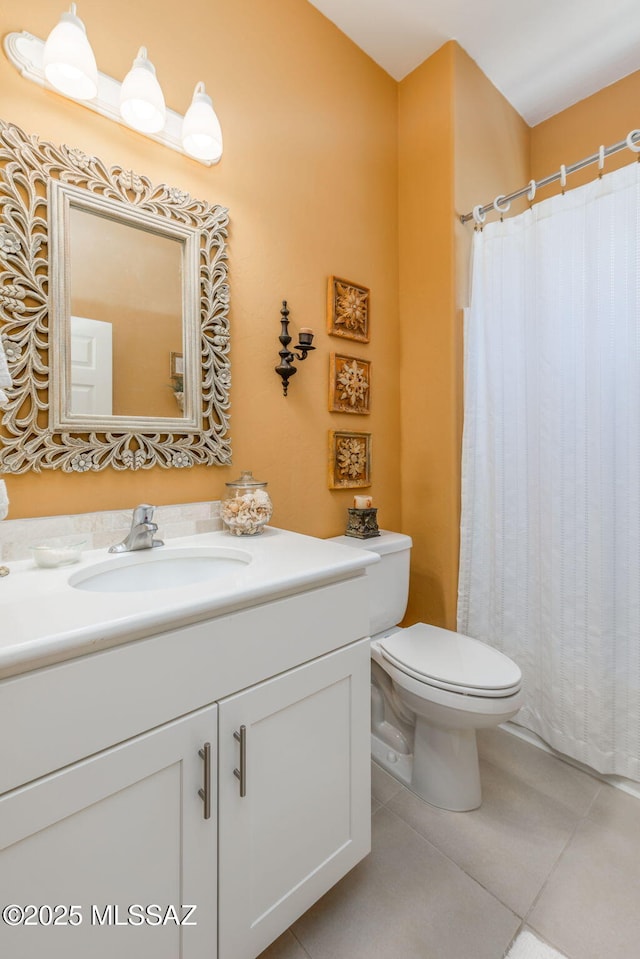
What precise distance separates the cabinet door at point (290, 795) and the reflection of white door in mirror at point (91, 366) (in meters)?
0.82

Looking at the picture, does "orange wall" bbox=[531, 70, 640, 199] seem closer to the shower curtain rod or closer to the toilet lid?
the shower curtain rod

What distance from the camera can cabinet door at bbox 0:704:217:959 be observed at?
1.91 feet

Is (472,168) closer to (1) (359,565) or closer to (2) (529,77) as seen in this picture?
(2) (529,77)

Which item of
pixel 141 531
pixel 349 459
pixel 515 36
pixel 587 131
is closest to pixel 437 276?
pixel 349 459

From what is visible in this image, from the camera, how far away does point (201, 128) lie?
1224 mm

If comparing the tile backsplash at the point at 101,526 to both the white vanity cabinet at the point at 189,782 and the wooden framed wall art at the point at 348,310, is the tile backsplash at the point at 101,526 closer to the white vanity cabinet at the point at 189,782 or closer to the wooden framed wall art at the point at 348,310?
the white vanity cabinet at the point at 189,782

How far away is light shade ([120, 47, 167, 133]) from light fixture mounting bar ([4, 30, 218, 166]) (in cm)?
4

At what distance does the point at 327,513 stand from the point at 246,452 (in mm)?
442

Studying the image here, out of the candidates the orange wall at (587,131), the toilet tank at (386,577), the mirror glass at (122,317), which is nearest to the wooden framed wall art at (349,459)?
the toilet tank at (386,577)

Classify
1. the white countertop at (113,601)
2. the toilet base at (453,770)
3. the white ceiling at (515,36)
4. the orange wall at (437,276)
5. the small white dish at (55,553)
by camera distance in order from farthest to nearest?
the orange wall at (437,276), the white ceiling at (515,36), the toilet base at (453,770), the small white dish at (55,553), the white countertop at (113,601)

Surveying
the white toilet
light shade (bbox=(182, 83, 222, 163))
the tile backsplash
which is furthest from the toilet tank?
light shade (bbox=(182, 83, 222, 163))

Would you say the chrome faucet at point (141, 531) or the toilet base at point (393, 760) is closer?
the chrome faucet at point (141, 531)

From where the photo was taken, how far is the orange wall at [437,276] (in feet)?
5.83

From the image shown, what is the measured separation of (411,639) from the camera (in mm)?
1482
